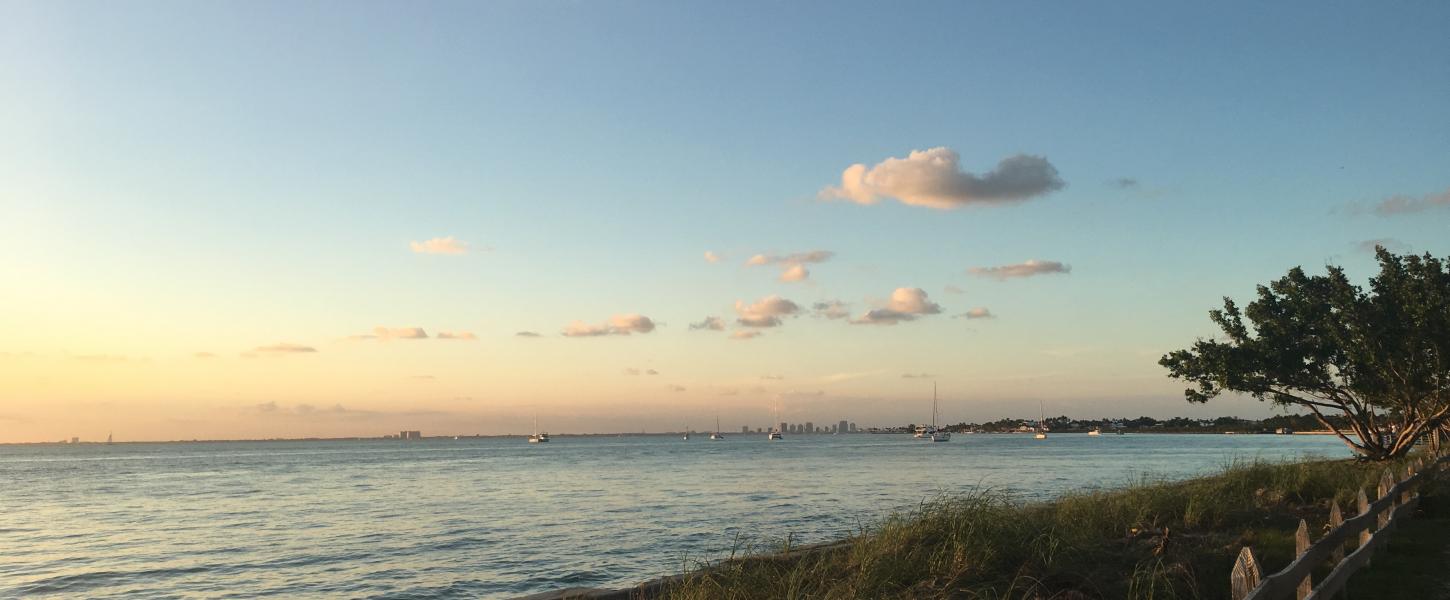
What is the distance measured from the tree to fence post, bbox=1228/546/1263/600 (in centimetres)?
2655

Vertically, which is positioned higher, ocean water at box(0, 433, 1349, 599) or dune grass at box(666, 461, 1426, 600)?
dune grass at box(666, 461, 1426, 600)

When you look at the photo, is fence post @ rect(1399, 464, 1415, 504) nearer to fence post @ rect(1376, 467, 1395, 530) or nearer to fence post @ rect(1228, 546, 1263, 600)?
fence post @ rect(1376, 467, 1395, 530)

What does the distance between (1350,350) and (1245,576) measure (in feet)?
91.7

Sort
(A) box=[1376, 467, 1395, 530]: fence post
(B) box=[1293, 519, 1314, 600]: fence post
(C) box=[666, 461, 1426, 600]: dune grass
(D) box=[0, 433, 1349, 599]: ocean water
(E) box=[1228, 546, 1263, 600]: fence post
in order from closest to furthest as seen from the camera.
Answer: (E) box=[1228, 546, 1263, 600]: fence post
(B) box=[1293, 519, 1314, 600]: fence post
(C) box=[666, 461, 1426, 600]: dune grass
(A) box=[1376, 467, 1395, 530]: fence post
(D) box=[0, 433, 1349, 599]: ocean water

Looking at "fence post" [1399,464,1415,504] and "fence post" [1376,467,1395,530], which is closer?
"fence post" [1376,467,1395,530]

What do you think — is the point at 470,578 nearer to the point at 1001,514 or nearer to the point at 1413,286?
the point at 1001,514

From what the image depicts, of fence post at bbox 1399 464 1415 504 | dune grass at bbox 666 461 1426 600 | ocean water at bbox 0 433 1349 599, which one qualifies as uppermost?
fence post at bbox 1399 464 1415 504

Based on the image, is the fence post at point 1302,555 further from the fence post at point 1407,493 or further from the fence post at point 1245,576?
the fence post at point 1407,493

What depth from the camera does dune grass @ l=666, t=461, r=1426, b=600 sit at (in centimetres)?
1144

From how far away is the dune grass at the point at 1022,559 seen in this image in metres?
11.4

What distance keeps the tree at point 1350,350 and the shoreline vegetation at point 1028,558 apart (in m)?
12.5

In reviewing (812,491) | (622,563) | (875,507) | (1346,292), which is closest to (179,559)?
(622,563)

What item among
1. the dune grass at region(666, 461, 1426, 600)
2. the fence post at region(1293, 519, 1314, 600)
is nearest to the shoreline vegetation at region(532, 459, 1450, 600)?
the dune grass at region(666, 461, 1426, 600)

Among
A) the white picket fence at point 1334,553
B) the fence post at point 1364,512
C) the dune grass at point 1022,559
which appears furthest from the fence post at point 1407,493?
the fence post at point 1364,512
